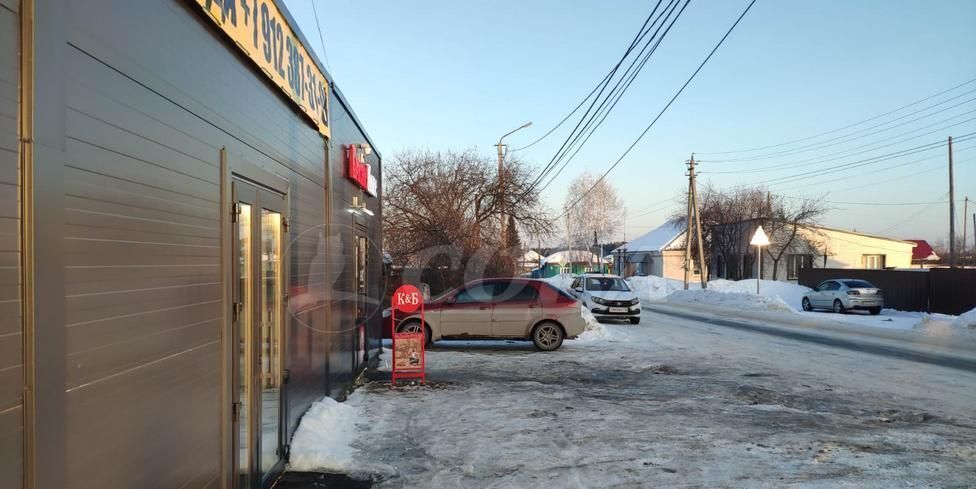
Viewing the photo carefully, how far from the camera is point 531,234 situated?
93.9 ft

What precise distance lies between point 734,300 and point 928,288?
747 centimetres

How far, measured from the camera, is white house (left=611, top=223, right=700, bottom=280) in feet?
193

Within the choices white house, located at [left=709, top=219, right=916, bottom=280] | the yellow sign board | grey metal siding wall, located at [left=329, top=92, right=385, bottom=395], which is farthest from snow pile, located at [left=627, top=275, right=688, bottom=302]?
the yellow sign board

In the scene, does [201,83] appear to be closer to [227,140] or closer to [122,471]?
[227,140]

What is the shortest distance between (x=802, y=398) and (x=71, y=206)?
8791 mm

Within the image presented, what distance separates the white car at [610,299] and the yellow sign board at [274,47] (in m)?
13.8

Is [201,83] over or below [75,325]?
over

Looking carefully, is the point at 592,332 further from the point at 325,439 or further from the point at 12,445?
the point at 12,445

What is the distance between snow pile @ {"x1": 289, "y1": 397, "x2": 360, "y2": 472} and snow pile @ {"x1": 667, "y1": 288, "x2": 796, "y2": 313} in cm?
2283

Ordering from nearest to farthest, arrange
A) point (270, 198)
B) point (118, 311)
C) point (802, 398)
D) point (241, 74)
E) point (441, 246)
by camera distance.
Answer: point (118, 311) < point (241, 74) < point (270, 198) < point (802, 398) < point (441, 246)

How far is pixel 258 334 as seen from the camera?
15.5 feet

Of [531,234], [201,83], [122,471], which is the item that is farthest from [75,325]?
[531,234]

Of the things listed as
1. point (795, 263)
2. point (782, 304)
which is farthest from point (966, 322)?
point (795, 263)

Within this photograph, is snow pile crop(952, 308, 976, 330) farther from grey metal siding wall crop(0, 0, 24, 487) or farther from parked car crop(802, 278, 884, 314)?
grey metal siding wall crop(0, 0, 24, 487)
